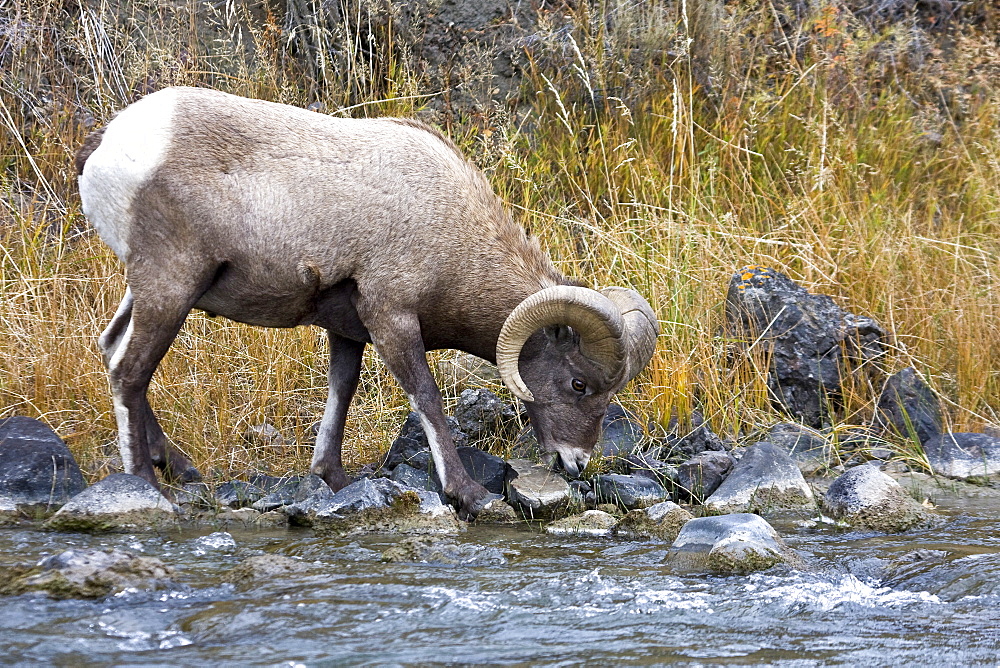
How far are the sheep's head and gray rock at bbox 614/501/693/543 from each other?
66 centimetres

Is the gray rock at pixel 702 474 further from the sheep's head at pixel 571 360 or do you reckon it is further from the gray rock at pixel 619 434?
the sheep's head at pixel 571 360

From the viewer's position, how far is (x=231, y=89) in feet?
31.4

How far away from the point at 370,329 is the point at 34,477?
1.89 metres

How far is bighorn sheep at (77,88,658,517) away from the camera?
5.76 m

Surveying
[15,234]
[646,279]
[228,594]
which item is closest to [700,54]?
[646,279]

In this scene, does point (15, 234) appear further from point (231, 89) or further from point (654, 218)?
point (654, 218)

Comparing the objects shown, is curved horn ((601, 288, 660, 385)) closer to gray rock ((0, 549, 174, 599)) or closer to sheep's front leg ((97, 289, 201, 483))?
sheep's front leg ((97, 289, 201, 483))

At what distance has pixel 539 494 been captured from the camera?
6.11 metres

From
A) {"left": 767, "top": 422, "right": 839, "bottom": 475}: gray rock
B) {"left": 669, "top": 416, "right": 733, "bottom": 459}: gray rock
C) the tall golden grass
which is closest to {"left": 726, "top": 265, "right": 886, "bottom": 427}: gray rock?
the tall golden grass

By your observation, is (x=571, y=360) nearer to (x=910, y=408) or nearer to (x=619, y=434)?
(x=619, y=434)

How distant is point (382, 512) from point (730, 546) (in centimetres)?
177

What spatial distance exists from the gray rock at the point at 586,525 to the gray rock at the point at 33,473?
8.17 ft

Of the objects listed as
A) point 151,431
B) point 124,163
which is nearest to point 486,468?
point 151,431

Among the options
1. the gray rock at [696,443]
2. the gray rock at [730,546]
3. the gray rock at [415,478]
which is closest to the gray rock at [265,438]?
the gray rock at [415,478]
